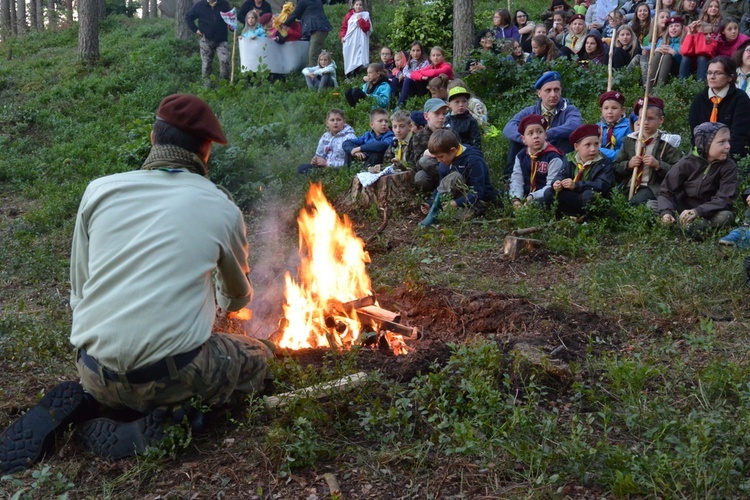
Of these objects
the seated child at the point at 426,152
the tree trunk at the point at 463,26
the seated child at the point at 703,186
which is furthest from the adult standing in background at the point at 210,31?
the seated child at the point at 703,186

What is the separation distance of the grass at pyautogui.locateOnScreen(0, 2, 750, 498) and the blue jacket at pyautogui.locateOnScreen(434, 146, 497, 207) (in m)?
0.41

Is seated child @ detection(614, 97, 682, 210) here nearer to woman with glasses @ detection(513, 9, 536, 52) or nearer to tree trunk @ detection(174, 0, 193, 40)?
woman with glasses @ detection(513, 9, 536, 52)

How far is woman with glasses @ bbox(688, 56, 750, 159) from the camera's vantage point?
928 cm

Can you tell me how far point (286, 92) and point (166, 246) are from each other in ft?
41.0

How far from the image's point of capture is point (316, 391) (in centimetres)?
459

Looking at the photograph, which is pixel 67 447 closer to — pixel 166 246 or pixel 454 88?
pixel 166 246

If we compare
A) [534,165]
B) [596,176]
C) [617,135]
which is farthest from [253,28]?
[596,176]

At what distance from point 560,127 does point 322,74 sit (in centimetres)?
761

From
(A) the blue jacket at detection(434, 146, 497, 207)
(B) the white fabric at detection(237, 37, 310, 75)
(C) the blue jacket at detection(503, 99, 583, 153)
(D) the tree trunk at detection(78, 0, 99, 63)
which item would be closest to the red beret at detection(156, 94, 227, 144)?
(A) the blue jacket at detection(434, 146, 497, 207)

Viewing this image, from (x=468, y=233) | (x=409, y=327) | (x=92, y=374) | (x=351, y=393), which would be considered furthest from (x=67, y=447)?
(x=468, y=233)

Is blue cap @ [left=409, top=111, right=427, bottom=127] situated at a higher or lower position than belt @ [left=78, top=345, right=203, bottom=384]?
higher

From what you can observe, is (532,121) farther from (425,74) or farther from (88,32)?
(88,32)

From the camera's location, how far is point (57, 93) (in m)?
17.3

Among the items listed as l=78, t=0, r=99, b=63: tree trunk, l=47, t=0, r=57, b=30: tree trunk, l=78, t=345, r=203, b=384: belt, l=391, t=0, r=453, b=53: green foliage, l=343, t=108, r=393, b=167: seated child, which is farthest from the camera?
l=47, t=0, r=57, b=30: tree trunk
